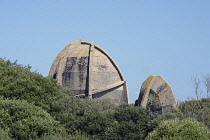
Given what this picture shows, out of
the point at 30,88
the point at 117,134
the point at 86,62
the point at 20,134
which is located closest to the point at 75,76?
the point at 86,62

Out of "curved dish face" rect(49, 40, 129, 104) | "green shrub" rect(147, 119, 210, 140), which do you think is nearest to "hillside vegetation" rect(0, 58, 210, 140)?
"green shrub" rect(147, 119, 210, 140)

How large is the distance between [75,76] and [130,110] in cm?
1207

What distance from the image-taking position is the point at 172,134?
36.5 metres

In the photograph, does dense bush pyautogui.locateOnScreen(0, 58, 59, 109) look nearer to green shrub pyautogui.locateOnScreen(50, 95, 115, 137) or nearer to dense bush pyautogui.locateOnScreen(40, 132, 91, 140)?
green shrub pyautogui.locateOnScreen(50, 95, 115, 137)

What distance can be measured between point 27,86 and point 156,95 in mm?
12172

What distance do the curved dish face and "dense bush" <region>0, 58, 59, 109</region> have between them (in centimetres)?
486

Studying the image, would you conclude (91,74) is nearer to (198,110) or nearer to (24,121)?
(198,110)

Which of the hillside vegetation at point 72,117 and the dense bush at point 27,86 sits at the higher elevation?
the dense bush at point 27,86

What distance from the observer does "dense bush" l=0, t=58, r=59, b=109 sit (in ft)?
150

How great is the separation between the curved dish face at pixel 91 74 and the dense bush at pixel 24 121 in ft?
45.0

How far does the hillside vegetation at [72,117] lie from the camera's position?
3791 cm

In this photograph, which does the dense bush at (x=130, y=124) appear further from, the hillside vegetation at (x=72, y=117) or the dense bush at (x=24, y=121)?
the dense bush at (x=24, y=121)

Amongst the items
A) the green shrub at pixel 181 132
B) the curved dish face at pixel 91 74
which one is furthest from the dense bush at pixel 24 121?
the curved dish face at pixel 91 74

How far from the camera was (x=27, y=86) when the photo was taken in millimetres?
46500
